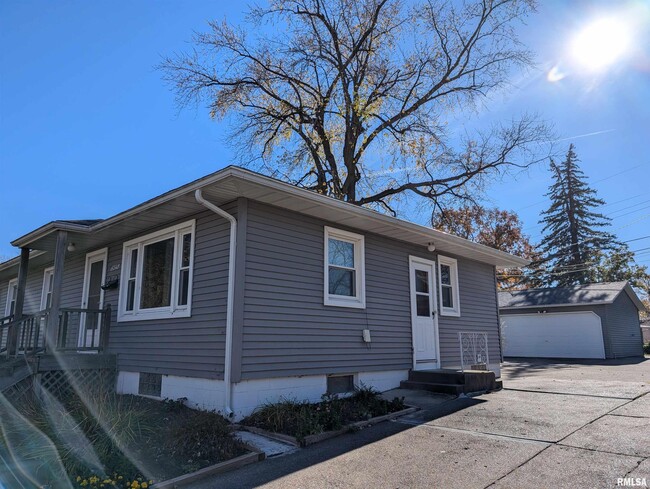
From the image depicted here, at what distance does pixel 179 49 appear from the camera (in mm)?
15469

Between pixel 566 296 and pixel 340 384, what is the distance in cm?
1868

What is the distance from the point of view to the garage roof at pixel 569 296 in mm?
21047

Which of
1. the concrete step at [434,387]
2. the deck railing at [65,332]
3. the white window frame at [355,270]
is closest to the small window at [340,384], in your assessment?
the white window frame at [355,270]

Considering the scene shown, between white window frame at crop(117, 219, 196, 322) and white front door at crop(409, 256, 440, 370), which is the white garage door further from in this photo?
white window frame at crop(117, 219, 196, 322)

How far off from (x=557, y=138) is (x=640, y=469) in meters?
14.8

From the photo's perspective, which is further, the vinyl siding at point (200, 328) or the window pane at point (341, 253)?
the window pane at point (341, 253)

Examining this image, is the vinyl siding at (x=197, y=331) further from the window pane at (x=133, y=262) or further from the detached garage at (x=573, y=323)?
the detached garage at (x=573, y=323)

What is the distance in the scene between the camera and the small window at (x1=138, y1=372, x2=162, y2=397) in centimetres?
750

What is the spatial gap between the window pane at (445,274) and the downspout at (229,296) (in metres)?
5.66

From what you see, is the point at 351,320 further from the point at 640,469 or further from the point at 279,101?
the point at 279,101

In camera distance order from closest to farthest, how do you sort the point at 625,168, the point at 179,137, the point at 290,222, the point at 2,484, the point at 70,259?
the point at 2,484 < the point at 290,222 < the point at 70,259 < the point at 179,137 < the point at 625,168

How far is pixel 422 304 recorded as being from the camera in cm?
966

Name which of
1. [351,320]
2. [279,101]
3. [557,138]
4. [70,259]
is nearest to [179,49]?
[279,101]

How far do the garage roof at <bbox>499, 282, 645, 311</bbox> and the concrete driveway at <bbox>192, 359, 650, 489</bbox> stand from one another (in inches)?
631
